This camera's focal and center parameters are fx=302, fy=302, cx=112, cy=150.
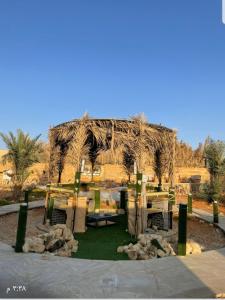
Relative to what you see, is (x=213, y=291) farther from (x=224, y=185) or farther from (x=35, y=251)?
(x=224, y=185)

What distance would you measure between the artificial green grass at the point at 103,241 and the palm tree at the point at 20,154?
27.1 ft

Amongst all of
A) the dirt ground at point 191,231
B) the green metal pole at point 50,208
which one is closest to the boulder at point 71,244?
the dirt ground at point 191,231

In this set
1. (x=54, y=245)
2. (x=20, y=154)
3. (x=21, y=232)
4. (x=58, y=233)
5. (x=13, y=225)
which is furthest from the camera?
(x=20, y=154)

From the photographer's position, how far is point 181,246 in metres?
7.38

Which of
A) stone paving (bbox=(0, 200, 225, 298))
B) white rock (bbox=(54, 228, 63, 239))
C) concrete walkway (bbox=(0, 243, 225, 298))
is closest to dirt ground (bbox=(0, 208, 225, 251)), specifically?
white rock (bbox=(54, 228, 63, 239))

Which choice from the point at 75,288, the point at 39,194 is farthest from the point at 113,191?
the point at 75,288

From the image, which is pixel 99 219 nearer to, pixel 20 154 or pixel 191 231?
pixel 191 231

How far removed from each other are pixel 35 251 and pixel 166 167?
9593 millimetres

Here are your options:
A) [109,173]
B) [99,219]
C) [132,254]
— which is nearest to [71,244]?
[132,254]

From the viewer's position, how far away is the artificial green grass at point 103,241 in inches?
305

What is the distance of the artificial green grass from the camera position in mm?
7734

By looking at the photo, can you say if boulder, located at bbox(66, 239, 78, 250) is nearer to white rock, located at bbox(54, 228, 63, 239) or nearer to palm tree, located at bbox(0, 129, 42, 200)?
white rock, located at bbox(54, 228, 63, 239)

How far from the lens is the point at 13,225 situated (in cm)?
1155

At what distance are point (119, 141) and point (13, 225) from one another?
6.03 meters
